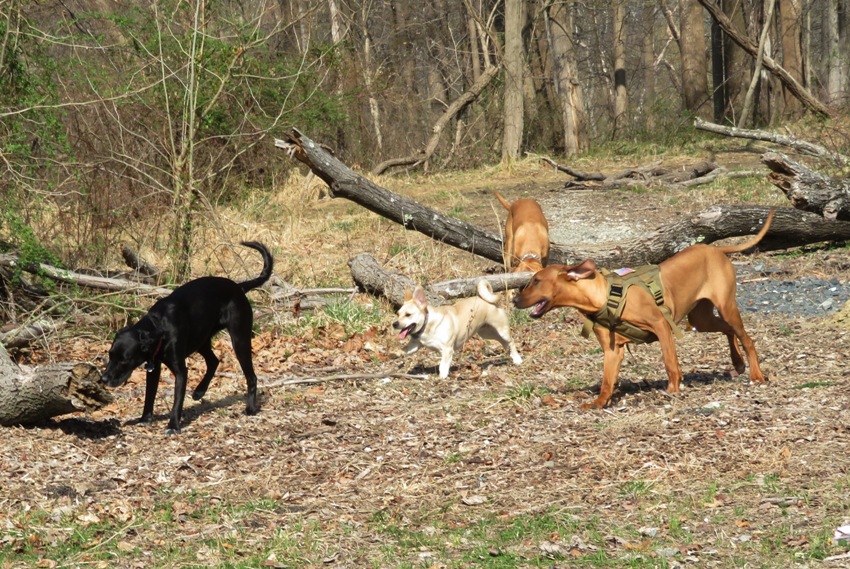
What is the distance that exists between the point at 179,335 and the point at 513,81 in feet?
60.0

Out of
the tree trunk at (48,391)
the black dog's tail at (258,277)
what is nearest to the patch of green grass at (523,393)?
the black dog's tail at (258,277)

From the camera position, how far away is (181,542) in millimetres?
5230

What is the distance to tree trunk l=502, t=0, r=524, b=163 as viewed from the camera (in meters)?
23.8

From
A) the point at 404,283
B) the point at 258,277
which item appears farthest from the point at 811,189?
the point at 258,277

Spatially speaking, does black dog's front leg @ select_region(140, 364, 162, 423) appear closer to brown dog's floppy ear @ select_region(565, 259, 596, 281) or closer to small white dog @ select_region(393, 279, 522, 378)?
small white dog @ select_region(393, 279, 522, 378)

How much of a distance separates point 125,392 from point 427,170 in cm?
1560

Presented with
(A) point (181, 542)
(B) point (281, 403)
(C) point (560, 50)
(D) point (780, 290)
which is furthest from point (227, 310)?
(C) point (560, 50)

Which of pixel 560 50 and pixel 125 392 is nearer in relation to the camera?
pixel 125 392

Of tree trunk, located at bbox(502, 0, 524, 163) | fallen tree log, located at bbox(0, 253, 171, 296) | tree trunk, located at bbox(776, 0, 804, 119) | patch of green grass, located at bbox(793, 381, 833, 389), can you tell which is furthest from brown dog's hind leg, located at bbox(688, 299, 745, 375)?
tree trunk, located at bbox(776, 0, 804, 119)

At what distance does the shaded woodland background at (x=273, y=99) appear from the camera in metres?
10.4

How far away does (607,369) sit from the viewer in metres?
7.23

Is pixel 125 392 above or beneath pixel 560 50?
beneath

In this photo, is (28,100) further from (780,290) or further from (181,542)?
(780,290)

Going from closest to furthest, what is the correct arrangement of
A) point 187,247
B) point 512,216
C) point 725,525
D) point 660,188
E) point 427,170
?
point 725,525 → point 187,247 → point 512,216 → point 660,188 → point 427,170
